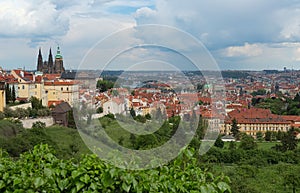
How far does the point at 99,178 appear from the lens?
1.61 meters

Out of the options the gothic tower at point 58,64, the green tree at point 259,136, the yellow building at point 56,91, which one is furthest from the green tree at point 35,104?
the gothic tower at point 58,64

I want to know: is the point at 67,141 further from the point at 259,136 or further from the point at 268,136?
the point at 259,136

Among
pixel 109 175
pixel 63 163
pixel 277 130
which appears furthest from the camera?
pixel 277 130

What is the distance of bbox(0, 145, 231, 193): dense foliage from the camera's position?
1.57 meters

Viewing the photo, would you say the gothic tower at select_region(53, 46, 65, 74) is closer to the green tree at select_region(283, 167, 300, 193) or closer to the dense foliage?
the green tree at select_region(283, 167, 300, 193)

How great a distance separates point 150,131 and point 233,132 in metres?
19.0

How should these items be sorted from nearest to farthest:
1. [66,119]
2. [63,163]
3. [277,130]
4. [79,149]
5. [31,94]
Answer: [63,163] < [79,149] < [66,119] < [31,94] < [277,130]

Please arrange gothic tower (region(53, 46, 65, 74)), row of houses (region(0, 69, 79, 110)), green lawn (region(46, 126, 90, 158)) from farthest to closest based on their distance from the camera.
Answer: gothic tower (region(53, 46, 65, 74)) → row of houses (region(0, 69, 79, 110)) → green lawn (region(46, 126, 90, 158))

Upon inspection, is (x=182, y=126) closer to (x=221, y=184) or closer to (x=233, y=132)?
(x=221, y=184)

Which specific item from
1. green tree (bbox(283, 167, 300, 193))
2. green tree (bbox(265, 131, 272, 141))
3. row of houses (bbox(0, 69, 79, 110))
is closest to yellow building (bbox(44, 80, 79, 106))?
row of houses (bbox(0, 69, 79, 110))

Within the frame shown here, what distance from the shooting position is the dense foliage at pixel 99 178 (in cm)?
157

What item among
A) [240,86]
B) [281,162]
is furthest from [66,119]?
[240,86]

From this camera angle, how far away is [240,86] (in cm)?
4712

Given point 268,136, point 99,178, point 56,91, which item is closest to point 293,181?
point 99,178
